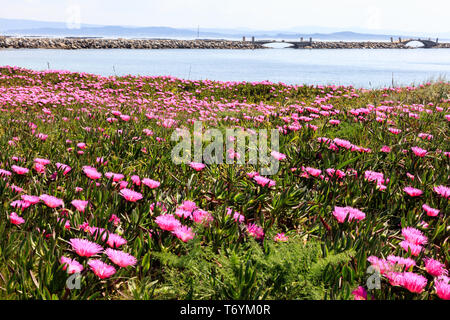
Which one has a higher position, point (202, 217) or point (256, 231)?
point (202, 217)

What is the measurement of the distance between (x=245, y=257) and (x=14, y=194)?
152 centimetres

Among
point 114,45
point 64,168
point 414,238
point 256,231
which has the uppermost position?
point 114,45

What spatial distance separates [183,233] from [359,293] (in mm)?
859

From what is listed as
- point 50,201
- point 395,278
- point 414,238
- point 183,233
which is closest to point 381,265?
point 395,278

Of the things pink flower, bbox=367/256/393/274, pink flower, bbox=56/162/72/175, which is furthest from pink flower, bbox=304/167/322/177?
pink flower, bbox=56/162/72/175

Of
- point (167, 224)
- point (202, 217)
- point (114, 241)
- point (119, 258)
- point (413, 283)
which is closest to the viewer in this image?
point (413, 283)

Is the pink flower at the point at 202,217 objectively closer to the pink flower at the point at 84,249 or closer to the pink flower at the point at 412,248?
the pink flower at the point at 84,249

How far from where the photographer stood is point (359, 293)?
5.32 ft

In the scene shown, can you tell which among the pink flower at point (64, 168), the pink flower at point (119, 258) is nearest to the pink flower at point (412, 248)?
the pink flower at point (119, 258)

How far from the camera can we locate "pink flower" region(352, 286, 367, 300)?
160cm

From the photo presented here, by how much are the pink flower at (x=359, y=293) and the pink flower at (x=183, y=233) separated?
80 centimetres

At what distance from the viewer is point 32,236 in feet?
6.45

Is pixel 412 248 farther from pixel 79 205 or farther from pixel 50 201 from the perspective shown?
pixel 50 201
